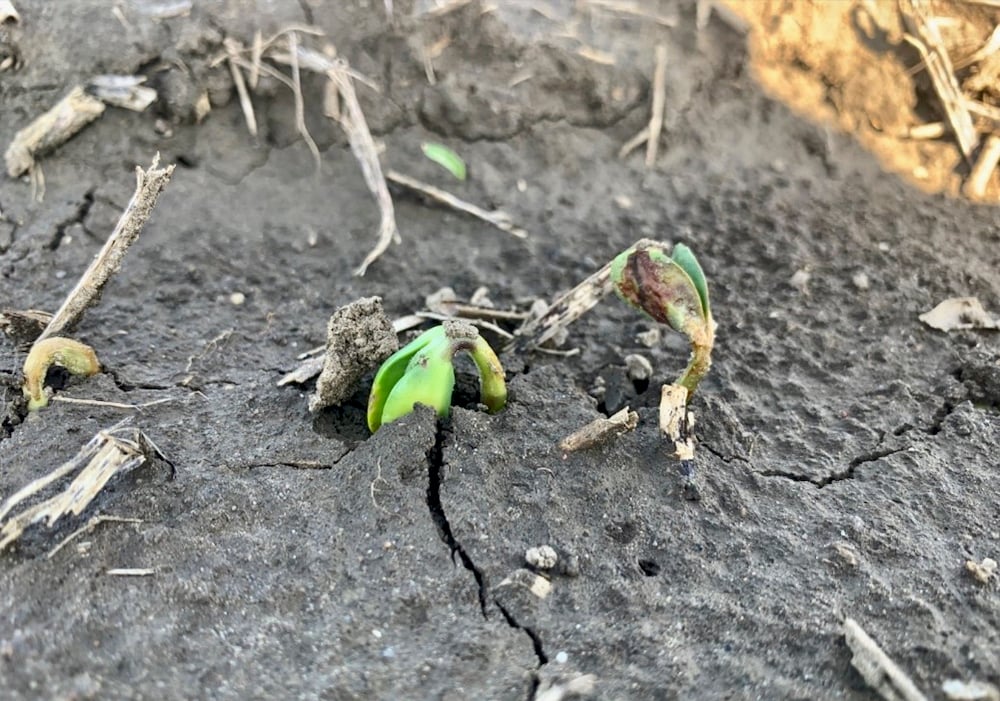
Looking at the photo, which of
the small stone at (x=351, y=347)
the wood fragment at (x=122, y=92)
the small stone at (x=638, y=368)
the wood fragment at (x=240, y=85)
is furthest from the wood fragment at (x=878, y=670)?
the wood fragment at (x=122, y=92)

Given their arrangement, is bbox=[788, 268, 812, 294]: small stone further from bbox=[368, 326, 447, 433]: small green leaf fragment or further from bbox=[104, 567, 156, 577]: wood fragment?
bbox=[104, 567, 156, 577]: wood fragment

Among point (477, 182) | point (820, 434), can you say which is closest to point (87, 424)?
point (477, 182)

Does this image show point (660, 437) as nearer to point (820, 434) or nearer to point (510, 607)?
point (820, 434)

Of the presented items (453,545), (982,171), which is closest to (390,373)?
(453,545)

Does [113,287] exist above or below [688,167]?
below

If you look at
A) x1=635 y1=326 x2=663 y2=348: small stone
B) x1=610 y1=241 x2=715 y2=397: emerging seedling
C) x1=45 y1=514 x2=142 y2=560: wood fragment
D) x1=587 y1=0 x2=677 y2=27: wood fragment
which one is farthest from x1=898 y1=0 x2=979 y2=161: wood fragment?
x1=45 y1=514 x2=142 y2=560: wood fragment

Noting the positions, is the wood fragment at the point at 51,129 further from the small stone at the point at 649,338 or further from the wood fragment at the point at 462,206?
the small stone at the point at 649,338

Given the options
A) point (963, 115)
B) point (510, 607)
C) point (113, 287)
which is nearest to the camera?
point (510, 607)

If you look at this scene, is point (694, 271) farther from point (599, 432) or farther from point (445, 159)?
point (445, 159)
